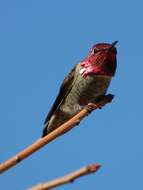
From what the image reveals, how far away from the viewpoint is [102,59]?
3.84 metres

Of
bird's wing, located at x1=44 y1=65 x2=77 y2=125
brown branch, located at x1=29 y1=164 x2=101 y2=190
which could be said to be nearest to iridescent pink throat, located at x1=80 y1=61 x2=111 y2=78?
bird's wing, located at x1=44 y1=65 x2=77 y2=125

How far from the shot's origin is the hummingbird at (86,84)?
3.87 m

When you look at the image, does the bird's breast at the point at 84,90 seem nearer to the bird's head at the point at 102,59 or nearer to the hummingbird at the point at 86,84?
the hummingbird at the point at 86,84

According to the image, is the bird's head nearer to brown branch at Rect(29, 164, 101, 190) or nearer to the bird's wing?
the bird's wing

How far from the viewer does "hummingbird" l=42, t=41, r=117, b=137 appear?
3.87 meters

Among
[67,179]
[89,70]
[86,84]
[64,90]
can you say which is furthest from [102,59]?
[67,179]

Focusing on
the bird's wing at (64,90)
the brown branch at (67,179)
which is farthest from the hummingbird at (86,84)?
the brown branch at (67,179)

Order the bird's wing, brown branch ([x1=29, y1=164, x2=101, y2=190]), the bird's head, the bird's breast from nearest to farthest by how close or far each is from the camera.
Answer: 1. brown branch ([x1=29, y1=164, x2=101, y2=190])
2. the bird's head
3. the bird's breast
4. the bird's wing

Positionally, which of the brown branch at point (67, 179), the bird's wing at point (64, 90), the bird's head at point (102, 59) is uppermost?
the bird's wing at point (64, 90)

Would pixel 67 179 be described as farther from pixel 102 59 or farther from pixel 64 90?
pixel 64 90

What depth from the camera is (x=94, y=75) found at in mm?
4055

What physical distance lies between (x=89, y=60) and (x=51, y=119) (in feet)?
2.49

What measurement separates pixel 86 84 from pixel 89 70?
27 centimetres

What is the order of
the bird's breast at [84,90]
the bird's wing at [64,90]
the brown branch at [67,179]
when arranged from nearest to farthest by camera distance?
the brown branch at [67,179] → the bird's breast at [84,90] → the bird's wing at [64,90]
